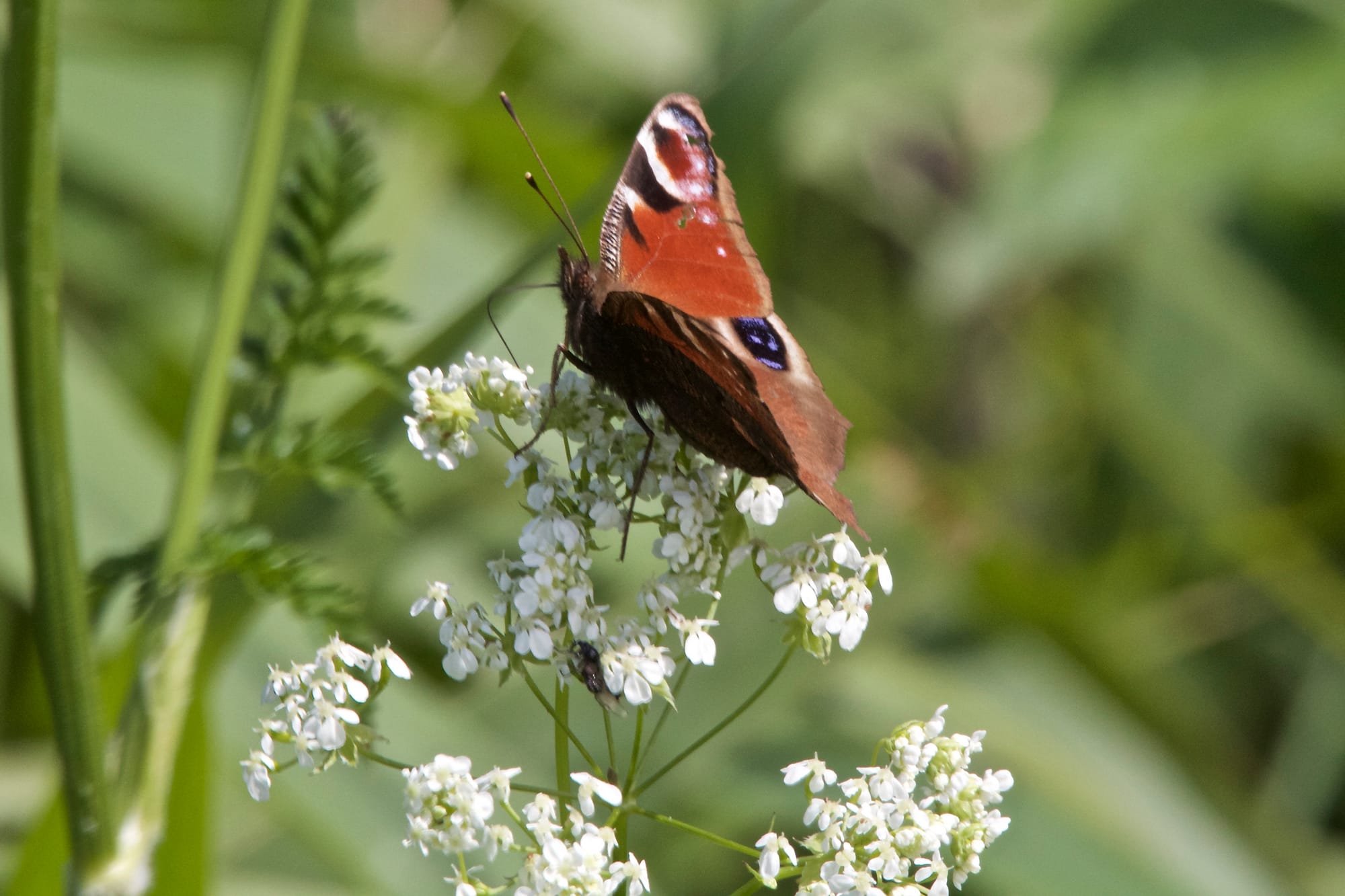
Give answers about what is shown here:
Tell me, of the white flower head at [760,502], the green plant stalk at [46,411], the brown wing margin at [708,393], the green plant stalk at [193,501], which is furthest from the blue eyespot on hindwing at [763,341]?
the green plant stalk at [46,411]

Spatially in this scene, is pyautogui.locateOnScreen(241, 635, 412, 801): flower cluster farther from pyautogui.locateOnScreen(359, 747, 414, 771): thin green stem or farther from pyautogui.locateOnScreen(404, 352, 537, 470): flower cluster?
pyautogui.locateOnScreen(404, 352, 537, 470): flower cluster

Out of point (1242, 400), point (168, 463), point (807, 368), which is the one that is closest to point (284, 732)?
point (807, 368)

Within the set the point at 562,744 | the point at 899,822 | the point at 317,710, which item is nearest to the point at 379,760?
the point at 317,710

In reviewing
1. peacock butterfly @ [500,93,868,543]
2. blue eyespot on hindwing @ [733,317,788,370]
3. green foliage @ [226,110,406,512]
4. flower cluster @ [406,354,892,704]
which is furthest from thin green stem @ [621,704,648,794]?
blue eyespot on hindwing @ [733,317,788,370]

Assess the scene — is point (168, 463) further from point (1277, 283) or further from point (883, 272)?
point (1277, 283)

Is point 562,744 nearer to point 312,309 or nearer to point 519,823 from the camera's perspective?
point 519,823

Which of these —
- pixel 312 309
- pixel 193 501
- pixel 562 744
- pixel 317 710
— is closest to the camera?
pixel 317 710
